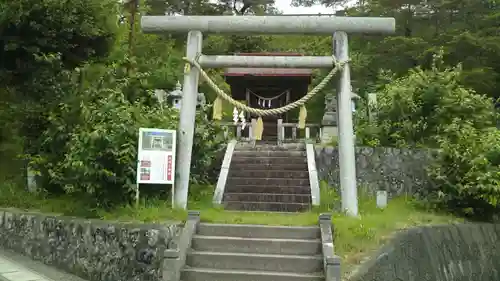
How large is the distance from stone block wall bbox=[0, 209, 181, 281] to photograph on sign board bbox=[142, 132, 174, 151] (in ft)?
5.66

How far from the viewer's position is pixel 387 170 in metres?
14.0

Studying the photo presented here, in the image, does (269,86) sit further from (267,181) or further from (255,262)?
(255,262)

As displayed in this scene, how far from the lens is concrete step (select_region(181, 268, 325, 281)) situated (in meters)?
7.50

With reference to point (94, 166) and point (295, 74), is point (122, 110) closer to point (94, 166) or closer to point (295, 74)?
point (94, 166)

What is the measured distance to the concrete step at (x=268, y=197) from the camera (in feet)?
40.6

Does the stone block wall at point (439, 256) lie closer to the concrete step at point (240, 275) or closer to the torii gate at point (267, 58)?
the concrete step at point (240, 275)

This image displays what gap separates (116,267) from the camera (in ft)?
28.4

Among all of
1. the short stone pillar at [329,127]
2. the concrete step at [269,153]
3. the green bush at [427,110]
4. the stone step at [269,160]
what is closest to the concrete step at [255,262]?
the stone step at [269,160]

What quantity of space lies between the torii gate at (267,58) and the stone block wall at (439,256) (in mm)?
1742

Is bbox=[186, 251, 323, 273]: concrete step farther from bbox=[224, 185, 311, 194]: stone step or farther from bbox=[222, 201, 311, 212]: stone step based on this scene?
bbox=[224, 185, 311, 194]: stone step

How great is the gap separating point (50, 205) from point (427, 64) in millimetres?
18439

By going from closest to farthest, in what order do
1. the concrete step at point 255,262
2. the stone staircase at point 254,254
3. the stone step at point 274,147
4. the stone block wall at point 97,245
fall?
the stone staircase at point 254,254 < the concrete step at point 255,262 < the stone block wall at point 97,245 < the stone step at point 274,147

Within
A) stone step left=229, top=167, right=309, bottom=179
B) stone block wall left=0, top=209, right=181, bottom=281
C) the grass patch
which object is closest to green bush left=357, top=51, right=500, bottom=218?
the grass patch

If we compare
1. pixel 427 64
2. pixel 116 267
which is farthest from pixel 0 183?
pixel 427 64
